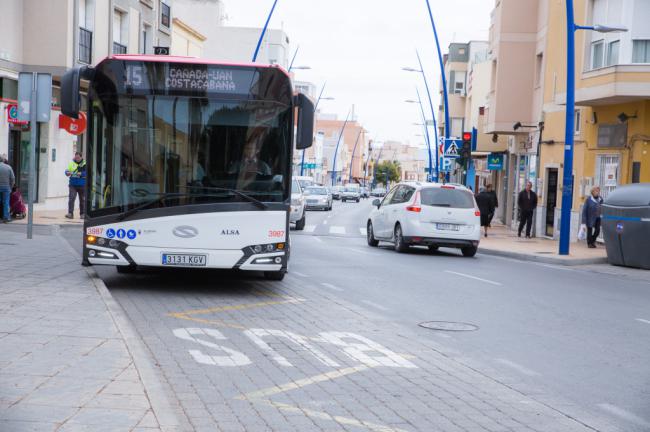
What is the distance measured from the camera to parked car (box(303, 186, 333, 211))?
174 ft

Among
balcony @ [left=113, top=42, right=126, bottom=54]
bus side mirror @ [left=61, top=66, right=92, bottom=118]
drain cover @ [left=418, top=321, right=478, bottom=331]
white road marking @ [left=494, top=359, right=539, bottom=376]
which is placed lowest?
drain cover @ [left=418, top=321, right=478, bottom=331]

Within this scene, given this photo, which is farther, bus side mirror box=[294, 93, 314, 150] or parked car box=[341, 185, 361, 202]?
parked car box=[341, 185, 361, 202]

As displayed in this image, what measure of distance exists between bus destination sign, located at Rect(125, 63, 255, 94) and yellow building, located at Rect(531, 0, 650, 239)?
52.8 feet

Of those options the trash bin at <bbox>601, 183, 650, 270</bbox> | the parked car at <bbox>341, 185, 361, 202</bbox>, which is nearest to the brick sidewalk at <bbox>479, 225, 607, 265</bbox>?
the trash bin at <bbox>601, 183, 650, 270</bbox>

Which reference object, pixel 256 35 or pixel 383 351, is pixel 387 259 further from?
pixel 256 35

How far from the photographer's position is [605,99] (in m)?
26.1

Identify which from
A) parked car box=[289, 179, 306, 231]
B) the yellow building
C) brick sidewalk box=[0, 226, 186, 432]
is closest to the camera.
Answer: brick sidewalk box=[0, 226, 186, 432]

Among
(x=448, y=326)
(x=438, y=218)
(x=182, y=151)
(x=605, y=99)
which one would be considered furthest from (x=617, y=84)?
(x=448, y=326)

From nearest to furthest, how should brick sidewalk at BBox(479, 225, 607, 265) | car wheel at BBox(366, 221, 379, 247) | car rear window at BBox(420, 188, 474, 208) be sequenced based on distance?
car rear window at BBox(420, 188, 474, 208) < brick sidewalk at BBox(479, 225, 607, 265) < car wheel at BBox(366, 221, 379, 247)

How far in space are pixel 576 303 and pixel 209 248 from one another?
5.26 m

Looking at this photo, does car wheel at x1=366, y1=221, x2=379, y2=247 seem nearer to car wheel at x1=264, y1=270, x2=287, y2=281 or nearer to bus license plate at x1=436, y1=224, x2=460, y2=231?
bus license plate at x1=436, y1=224, x2=460, y2=231

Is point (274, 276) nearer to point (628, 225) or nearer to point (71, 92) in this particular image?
point (71, 92)

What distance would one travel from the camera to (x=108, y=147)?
38.3 ft

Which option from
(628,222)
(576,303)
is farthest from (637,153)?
(576,303)
